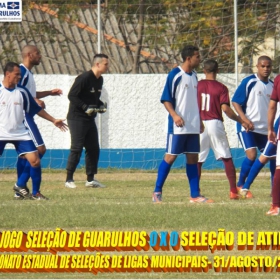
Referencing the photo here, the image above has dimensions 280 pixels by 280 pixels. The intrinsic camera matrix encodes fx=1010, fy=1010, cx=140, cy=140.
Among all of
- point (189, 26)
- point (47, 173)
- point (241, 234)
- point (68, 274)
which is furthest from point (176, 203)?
point (189, 26)

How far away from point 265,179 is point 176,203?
18.1 feet

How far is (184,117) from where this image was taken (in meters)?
13.3

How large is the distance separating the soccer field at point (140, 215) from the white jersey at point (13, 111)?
90cm

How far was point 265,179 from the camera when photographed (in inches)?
726

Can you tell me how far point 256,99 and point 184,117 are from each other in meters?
1.81

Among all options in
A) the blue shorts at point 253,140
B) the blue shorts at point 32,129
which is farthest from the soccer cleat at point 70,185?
the blue shorts at point 253,140

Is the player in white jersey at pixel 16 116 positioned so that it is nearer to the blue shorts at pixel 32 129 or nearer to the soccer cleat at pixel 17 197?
the blue shorts at pixel 32 129

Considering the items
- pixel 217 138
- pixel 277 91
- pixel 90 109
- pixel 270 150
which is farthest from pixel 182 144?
pixel 90 109

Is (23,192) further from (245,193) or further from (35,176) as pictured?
(245,193)

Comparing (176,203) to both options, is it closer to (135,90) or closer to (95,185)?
(95,185)

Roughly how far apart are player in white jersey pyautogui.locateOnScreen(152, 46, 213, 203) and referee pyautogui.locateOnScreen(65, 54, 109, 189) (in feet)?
11.3

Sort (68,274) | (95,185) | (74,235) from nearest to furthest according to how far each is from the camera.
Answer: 1. (68,274)
2. (74,235)
3. (95,185)

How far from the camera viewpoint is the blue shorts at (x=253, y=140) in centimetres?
1472

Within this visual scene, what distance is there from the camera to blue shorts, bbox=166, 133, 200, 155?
1330 cm
